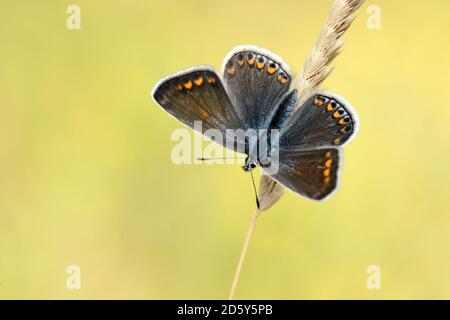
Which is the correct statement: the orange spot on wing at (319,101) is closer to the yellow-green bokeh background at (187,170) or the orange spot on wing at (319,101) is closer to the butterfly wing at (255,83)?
the butterfly wing at (255,83)

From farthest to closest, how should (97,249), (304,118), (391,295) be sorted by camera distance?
(97,249)
(391,295)
(304,118)

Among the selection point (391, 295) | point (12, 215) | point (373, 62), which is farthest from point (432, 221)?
point (12, 215)

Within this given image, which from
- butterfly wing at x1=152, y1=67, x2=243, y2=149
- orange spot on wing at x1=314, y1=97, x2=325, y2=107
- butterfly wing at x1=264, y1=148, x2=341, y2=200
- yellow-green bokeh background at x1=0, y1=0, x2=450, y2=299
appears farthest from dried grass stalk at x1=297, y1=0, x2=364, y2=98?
yellow-green bokeh background at x1=0, y1=0, x2=450, y2=299

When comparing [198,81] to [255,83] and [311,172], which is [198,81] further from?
[311,172]

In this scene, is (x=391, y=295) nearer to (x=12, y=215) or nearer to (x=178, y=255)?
(x=178, y=255)


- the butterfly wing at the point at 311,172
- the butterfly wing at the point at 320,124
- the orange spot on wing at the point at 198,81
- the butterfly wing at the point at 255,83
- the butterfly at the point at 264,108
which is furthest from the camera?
the butterfly wing at the point at 255,83

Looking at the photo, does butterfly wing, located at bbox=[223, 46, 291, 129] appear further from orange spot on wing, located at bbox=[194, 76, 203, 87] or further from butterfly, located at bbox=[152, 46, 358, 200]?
orange spot on wing, located at bbox=[194, 76, 203, 87]

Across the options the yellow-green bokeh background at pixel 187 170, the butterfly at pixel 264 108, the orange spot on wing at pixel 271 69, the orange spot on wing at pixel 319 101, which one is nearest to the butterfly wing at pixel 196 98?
the butterfly at pixel 264 108

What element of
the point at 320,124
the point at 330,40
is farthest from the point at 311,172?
the point at 330,40
